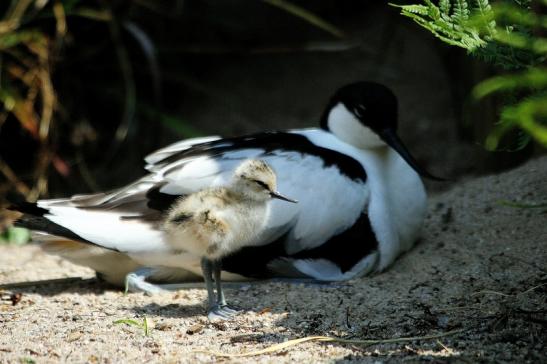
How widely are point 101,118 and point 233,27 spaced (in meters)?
1.29

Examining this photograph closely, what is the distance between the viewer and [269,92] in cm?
684

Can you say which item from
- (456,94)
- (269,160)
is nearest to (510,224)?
(269,160)

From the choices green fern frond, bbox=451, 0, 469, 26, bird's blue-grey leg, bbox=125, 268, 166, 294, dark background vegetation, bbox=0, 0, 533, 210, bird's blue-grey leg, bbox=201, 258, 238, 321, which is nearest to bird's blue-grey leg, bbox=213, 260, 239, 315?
bird's blue-grey leg, bbox=201, 258, 238, 321

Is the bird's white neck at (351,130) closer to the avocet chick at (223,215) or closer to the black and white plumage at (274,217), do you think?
the black and white plumage at (274,217)

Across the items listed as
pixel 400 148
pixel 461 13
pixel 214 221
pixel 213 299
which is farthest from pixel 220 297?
pixel 461 13

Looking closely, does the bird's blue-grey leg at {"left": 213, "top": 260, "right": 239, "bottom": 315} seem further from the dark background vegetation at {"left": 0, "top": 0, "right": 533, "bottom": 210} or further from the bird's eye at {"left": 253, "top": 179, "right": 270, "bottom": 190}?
the dark background vegetation at {"left": 0, "top": 0, "right": 533, "bottom": 210}

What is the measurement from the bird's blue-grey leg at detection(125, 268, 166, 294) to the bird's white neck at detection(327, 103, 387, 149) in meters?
1.21

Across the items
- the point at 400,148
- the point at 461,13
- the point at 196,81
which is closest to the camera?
the point at 461,13

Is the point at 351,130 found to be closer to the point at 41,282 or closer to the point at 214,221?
the point at 214,221

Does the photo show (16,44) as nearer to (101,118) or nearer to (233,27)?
(101,118)

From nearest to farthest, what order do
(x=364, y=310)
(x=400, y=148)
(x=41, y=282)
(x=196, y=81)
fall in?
(x=364, y=310) → (x=41, y=282) → (x=400, y=148) → (x=196, y=81)

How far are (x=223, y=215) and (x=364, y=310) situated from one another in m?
0.67

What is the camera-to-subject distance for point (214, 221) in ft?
10.1

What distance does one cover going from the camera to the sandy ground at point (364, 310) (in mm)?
2746
